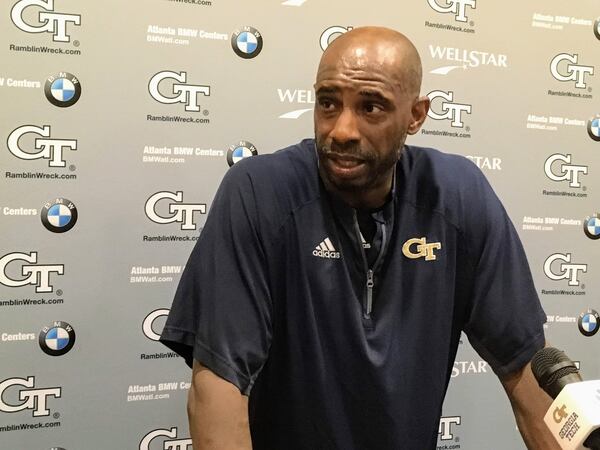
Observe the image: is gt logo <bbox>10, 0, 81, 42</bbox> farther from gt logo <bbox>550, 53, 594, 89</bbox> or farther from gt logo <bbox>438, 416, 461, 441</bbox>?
gt logo <bbox>438, 416, 461, 441</bbox>

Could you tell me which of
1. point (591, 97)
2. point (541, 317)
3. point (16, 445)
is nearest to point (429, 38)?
point (591, 97)

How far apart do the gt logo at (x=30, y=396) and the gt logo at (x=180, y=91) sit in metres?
0.81

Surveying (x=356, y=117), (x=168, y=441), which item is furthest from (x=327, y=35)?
(x=168, y=441)

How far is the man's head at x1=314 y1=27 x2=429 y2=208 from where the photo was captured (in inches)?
45.4

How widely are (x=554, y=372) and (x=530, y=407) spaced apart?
458mm

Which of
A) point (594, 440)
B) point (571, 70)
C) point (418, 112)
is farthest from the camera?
point (571, 70)

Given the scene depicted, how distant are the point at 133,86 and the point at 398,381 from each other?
3.33ft

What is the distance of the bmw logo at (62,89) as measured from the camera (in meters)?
1.55

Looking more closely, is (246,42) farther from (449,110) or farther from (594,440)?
(594,440)

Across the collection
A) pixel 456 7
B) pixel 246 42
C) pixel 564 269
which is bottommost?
pixel 564 269

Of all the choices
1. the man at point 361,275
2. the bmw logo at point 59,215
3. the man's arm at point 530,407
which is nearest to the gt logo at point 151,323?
the bmw logo at point 59,215

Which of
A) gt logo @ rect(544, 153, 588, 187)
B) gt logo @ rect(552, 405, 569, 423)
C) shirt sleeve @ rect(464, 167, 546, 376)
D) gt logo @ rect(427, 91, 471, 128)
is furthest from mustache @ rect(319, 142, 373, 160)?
gt logo @ rect(544, 153, 588, 187)

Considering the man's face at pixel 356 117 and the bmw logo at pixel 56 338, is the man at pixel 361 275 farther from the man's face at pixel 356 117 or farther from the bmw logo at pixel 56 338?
the bmw logo at pixel 56 338

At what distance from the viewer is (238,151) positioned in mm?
1731
